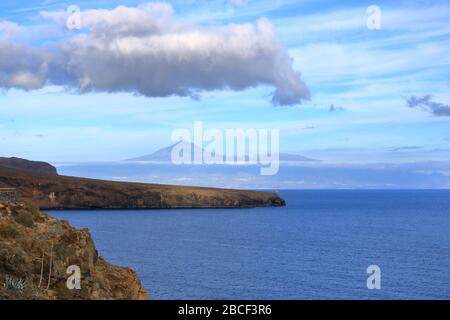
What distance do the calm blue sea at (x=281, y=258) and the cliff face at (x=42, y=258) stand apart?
30301mm

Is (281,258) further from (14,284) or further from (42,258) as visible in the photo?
(14,284)

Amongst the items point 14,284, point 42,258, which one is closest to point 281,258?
point 42,258

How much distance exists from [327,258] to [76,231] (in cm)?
7127

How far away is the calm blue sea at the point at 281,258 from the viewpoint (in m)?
69.9

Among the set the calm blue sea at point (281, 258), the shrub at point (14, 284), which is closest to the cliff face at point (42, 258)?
the shrub at point (14, 284)

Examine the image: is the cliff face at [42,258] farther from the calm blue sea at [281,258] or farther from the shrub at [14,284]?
the calm blue sea at [281,258]

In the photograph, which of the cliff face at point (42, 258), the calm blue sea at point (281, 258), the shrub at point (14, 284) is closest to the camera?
the shrub at point (14, 284)

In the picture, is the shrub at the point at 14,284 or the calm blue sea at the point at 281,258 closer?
the shrub at the point at 14,284

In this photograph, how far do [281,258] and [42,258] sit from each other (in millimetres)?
73273

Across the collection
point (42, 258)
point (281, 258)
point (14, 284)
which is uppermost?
point (42, 258)

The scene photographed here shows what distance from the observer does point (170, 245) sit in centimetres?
12119

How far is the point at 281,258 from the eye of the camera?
327 ft
